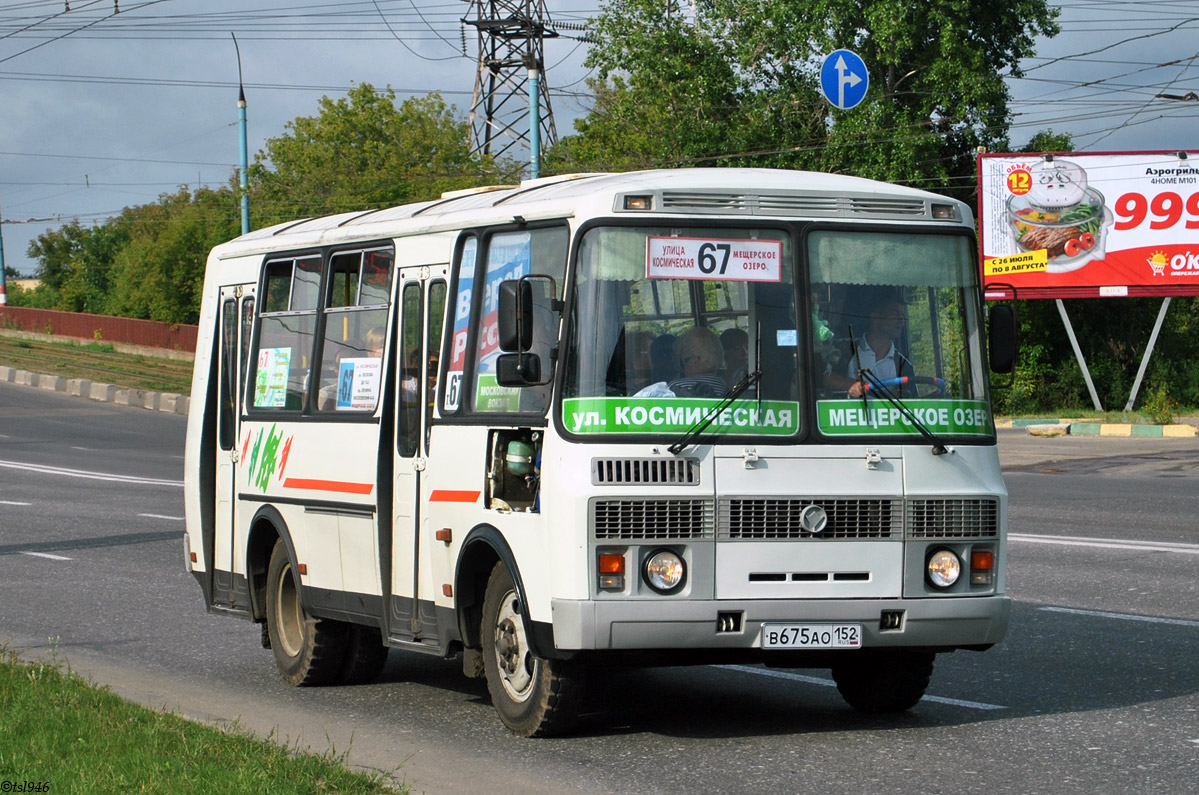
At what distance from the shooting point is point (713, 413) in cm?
730

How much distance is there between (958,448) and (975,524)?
0.34 m

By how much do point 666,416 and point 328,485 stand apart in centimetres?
270

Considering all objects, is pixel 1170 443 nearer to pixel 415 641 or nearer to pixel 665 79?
pixel 665 79

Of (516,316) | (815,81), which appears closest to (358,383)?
(516,316)

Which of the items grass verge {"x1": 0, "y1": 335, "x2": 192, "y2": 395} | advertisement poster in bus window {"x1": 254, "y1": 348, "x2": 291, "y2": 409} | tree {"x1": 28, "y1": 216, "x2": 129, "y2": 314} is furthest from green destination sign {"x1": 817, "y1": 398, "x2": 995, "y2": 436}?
tree {"x1": 28, "y1": 216, "x2": 129, "y2": 314}

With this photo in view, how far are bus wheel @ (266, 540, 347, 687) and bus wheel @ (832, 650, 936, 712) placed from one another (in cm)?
293

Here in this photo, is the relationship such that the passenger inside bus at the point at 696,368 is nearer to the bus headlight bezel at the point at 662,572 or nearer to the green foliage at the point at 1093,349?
the bus headlight bezel at the point at 662,572

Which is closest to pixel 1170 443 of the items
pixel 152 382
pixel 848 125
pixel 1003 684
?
pixel 848 125

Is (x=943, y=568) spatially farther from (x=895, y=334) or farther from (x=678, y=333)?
(x=678, y=333)

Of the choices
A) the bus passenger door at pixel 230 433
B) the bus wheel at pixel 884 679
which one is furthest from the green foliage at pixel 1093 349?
the bus wheel at pixel 884 679

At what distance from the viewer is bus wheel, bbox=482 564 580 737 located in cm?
738

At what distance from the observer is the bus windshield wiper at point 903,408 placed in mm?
7531

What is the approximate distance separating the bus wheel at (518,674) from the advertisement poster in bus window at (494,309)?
2.55ft

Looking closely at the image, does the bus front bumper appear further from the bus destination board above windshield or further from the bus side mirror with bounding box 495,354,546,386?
the bus destination board above windshield
